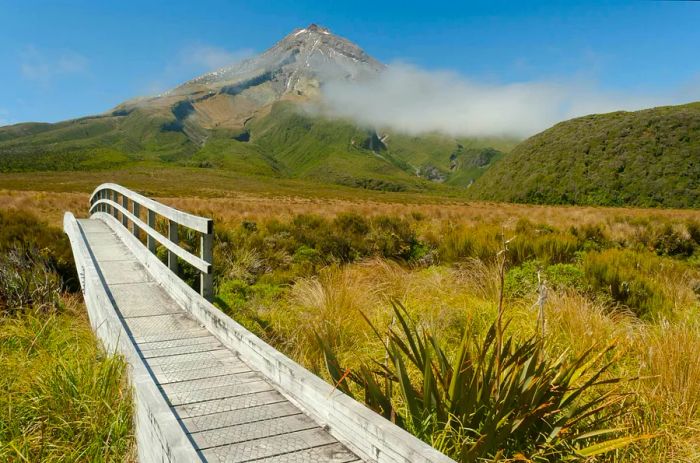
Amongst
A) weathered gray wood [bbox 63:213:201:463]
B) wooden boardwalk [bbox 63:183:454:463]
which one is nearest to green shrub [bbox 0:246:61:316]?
wooden boardwalk [bbox 63:183:454:463]

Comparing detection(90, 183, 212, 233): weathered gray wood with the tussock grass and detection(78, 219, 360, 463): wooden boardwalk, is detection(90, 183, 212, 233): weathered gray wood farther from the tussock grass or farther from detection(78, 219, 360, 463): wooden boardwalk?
the tussock grass

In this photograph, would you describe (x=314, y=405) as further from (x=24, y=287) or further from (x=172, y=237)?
(x=24, y=287)

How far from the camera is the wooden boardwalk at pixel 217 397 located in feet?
10.5

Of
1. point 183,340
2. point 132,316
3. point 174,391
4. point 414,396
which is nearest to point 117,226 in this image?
point 132,316

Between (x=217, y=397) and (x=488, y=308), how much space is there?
3624mm

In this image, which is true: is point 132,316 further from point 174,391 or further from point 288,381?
point 288,381

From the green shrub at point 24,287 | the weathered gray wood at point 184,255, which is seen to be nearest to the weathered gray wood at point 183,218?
the weathered gray wood at point 184,255

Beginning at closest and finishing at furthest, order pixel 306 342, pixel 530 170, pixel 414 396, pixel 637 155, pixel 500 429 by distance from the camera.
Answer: pixel 500 429, pixel 414 396, pixel 306 342, pixel 637 155, pixel 530 170

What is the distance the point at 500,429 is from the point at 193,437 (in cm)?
203

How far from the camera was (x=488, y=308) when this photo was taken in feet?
20.3

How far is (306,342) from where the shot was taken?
570 centimetres

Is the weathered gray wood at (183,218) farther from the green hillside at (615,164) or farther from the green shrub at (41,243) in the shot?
the green hillside at (615,164)

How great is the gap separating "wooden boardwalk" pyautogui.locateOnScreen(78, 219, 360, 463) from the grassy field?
525mm

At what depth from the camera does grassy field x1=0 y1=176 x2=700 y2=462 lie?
3330 mm
